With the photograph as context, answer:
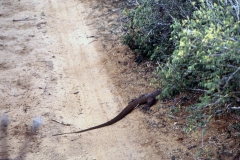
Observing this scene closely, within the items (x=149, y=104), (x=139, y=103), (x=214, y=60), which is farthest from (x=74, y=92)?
(x=214, y=60)

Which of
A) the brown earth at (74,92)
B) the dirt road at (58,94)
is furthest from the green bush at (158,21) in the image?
the dirt road at (58,94)

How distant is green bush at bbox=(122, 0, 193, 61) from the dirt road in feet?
3.87

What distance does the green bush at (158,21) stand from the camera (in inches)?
301

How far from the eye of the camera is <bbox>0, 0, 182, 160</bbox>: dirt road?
6.53m

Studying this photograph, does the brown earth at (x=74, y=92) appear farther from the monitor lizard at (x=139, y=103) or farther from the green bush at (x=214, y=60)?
the green bush at (x=214, y=60)

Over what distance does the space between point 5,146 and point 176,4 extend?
4.04m

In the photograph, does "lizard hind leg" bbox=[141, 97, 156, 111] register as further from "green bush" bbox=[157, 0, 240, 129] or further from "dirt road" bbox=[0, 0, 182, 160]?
"green bush" bbox=[157, 0, 240, 129]

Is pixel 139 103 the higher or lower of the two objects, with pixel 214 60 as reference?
lower

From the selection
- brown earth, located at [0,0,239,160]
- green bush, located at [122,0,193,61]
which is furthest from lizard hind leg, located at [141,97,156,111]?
green bush, located at [122,0,193,61]

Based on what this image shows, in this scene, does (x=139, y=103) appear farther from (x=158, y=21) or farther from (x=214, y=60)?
(x=214, y=60)

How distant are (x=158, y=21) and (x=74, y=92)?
2.21m

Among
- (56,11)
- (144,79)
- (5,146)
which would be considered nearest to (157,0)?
(144,79)

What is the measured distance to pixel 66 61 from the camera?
9312 millimetres

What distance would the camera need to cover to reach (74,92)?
8.11m
